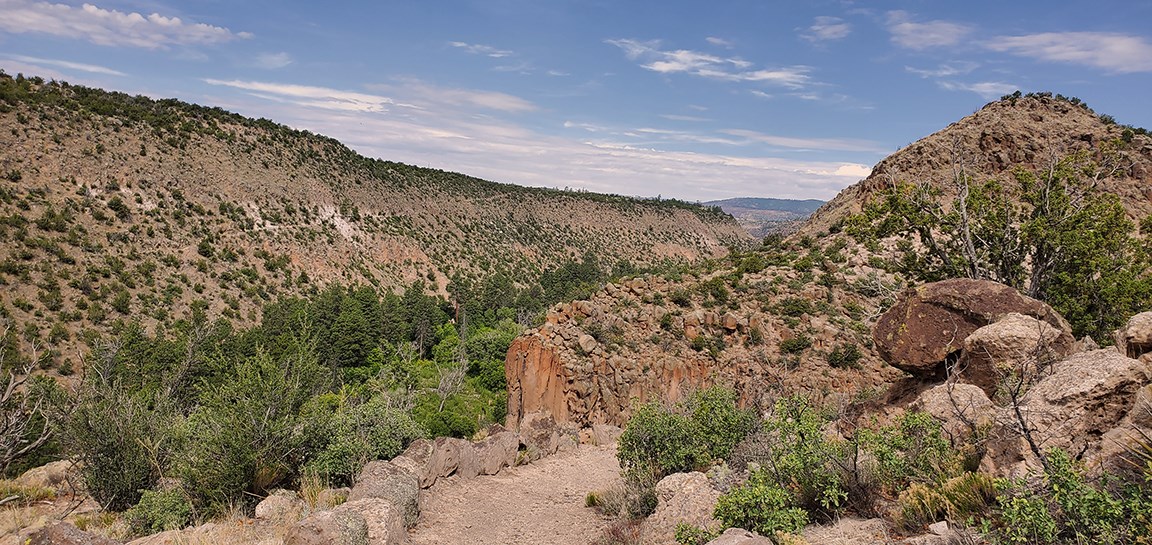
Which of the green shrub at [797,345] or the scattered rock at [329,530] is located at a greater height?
the green shrub at [797,345]

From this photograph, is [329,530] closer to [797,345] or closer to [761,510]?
[761,510]

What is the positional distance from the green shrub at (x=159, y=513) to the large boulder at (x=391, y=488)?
7.99 feet

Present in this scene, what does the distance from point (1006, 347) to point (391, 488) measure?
834 cm

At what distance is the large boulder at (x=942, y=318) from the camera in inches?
312

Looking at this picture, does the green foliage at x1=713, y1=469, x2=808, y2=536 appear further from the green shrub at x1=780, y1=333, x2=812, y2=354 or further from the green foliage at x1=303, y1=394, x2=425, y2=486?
the green shrub at x1=780, y1=333, x2=812, y2=354

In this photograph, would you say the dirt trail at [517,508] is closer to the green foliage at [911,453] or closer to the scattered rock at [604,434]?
the scattered rock at [604,434]

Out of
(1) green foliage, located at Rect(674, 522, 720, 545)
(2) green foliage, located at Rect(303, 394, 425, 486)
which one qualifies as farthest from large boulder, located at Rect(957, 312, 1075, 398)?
(2) green foliage, located at Rect(303, 394, 425, 486)

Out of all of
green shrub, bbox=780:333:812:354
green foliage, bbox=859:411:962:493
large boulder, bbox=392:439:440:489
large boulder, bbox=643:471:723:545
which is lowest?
large boulder, bbox=392:439:440:489

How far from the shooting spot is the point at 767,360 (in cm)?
1811

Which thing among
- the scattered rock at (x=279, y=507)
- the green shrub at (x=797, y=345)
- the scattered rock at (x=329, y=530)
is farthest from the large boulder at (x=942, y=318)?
the green shrub at (x=797, y=345)

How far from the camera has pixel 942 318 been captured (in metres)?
8.31

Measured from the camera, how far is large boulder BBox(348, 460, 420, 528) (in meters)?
8.24

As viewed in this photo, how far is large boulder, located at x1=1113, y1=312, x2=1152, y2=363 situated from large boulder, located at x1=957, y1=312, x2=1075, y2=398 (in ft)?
1.94

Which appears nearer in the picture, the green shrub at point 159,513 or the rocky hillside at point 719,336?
the green shrub at point 159,513
